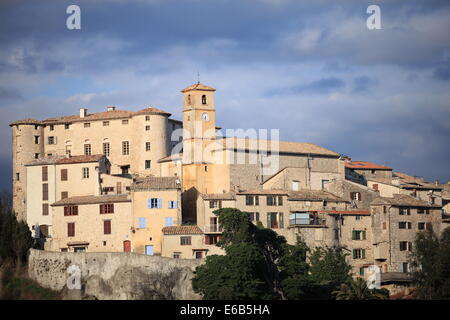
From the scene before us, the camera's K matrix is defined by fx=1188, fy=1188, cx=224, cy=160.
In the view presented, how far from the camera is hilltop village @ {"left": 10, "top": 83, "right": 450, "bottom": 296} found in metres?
95.2

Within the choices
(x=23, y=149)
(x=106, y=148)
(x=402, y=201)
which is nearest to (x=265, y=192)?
(x=402, y=201)

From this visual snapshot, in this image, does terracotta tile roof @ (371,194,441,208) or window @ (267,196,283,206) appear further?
terracotta tile roof @ (371,194,441,208)

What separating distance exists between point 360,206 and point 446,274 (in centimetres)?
1323

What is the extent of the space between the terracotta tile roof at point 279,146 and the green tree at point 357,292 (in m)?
18.7

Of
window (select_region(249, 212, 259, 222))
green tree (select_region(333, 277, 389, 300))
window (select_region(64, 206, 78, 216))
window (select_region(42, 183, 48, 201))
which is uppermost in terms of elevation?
window (select_region(42, 183, 48, 201))

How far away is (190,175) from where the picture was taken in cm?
10294

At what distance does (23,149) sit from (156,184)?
19.1 metres

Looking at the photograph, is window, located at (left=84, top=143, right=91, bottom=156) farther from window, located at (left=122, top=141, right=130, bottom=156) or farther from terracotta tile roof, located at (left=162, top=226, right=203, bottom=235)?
terracotta tile roof, located at (left=162, top=226, right=203, bottom=235)

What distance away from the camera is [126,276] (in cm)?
8988

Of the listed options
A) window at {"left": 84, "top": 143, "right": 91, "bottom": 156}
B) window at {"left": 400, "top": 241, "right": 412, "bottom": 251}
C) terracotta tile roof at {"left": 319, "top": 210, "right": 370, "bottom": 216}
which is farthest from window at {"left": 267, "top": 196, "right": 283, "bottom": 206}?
window at {"left": 84, "top": 143, "right": 91, "bottom": 156}

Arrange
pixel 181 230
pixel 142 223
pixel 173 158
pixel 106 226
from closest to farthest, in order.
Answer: pixel 181 230, pixel 142 223, pixel 106 226, pixel 173 158

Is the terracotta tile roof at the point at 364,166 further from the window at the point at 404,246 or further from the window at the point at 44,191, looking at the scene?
the window at the point at 44,191

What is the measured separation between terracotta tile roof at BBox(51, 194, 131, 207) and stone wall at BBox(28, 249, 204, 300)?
18.5ft

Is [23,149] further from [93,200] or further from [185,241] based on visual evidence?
[185,241]
